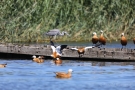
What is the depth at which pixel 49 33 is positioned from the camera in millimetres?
35750

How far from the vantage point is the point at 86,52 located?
32688mm

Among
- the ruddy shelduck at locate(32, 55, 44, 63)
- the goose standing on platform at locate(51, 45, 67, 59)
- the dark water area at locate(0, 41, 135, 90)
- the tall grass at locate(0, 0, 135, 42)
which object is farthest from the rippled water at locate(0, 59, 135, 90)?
the tall grass at locate(0, 0, 135, 42)

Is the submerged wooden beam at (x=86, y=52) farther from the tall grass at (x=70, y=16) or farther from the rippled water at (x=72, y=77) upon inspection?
the tall grass at (x=70, y=16)

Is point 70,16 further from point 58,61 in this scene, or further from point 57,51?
point 58,61

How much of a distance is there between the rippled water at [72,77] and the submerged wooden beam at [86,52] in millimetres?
244

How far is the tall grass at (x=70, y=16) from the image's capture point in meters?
38.6

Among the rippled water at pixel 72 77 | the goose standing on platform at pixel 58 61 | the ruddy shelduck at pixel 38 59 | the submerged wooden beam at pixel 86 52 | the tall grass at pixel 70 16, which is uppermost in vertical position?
the tall grass at pixel 70 16

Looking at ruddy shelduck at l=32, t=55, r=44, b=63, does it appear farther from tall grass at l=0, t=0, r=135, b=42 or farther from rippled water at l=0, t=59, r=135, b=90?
tall grass at l=0, t=0, r=135, b=42

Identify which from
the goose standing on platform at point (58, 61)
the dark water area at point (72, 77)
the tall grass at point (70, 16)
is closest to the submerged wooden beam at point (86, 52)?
the dark water area at point (72, 77)

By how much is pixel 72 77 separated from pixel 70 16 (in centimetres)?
1181

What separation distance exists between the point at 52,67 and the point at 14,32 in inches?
301

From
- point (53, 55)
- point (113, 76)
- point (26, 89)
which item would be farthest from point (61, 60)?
point (26, 89)

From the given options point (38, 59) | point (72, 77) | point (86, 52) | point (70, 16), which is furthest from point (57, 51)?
point (70, 16)

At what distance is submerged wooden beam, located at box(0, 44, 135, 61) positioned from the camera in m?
31.9
